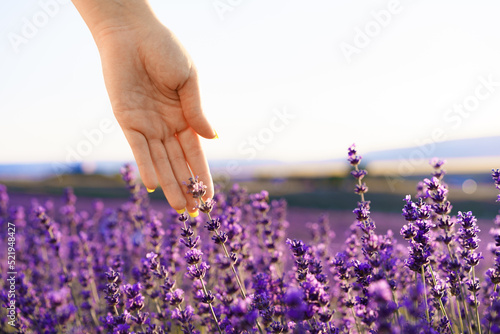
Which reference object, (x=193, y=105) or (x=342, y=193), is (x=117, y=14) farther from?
(x=342, y=193)

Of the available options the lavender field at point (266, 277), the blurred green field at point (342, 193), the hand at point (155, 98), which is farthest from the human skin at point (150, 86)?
the blurred green field at point (342, 193)

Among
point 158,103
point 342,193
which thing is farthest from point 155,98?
point 342,193

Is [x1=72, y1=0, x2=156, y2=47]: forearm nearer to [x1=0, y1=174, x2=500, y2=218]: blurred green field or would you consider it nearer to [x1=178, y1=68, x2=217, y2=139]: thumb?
[x1=178, y1=68, x2=217, y2=139]: thumb

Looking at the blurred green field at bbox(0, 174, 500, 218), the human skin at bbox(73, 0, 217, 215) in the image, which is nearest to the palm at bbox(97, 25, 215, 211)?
the human skin at bbox(73, 0, 217, 215)

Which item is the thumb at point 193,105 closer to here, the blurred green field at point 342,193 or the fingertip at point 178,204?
the fingertip at point 178,204

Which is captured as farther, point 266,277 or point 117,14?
point 117,14
